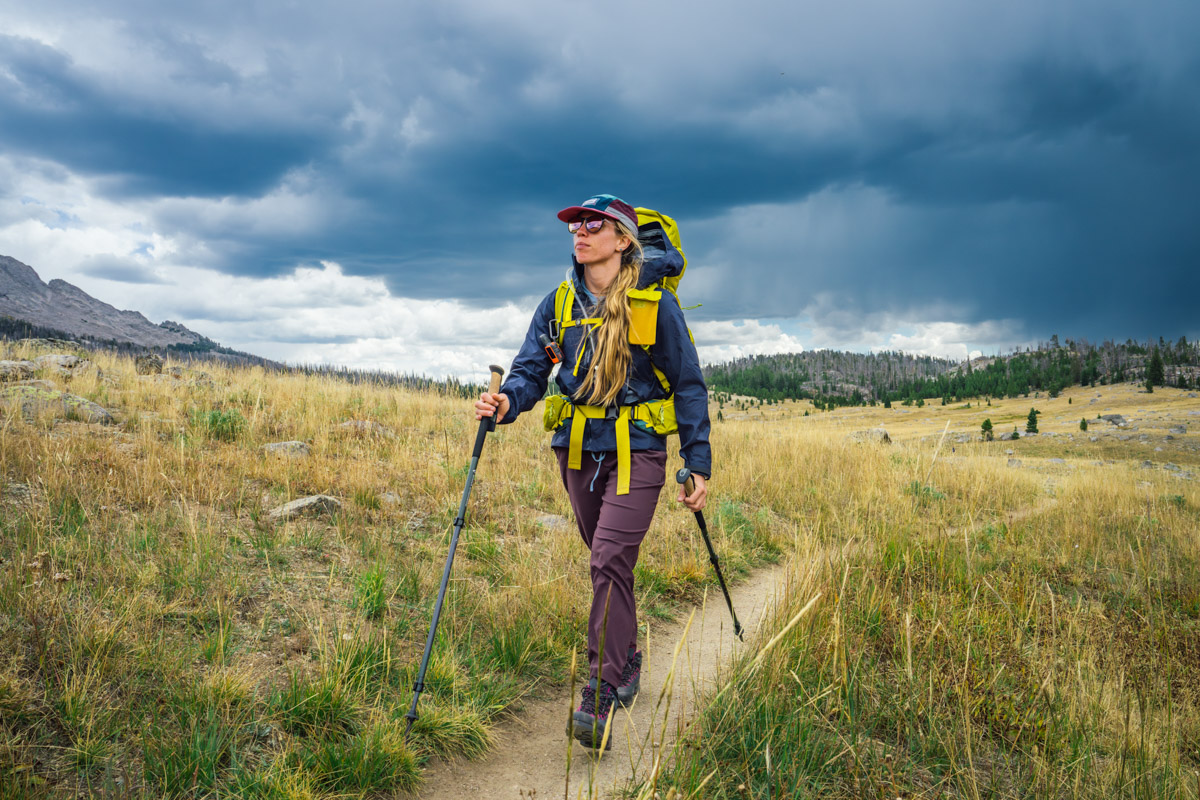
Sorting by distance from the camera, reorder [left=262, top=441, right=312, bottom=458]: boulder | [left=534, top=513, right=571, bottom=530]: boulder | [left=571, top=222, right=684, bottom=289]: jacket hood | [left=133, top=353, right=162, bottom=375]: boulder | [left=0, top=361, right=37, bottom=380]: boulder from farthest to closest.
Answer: [left=133, top=353, right=162, bottom=375]: boulder < [left=0, top=361, right=37, bottom=380]: boulder < [left=262, top=441, right=312, bottom=458]: boulder < [left=534, top=513, right=571, bottom=530]: boulder < [left=571, top=222, right=684, bottom=289]: jacket hood

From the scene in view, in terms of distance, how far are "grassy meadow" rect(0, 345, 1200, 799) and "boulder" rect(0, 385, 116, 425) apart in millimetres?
302

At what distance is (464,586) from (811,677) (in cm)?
270

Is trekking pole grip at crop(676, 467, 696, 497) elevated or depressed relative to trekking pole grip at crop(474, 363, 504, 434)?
depressed

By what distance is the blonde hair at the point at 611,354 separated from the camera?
334 cm

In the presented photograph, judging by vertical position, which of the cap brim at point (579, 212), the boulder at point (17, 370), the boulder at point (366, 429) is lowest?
the boulder at point (366, 429)

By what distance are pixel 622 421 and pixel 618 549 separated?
2.33 feet

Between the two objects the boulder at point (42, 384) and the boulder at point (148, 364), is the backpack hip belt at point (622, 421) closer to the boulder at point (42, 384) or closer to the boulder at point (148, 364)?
the boulder at point (42, 384)

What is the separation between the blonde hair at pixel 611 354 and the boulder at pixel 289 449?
5.98 meters

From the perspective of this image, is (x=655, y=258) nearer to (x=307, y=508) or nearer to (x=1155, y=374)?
(x=307, y=508)

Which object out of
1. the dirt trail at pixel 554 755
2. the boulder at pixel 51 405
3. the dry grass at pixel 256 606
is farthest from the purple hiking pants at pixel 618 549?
the boulder at pixel 51 405

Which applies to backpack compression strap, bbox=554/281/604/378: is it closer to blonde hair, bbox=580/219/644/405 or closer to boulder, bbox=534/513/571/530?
blonde hair, bbox=580/219/644/405

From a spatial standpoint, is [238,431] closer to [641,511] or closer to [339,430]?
[339,430]

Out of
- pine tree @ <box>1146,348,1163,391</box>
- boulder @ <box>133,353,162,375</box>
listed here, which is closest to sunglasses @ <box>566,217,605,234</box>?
boulder @ <box>133,353,162,375</box>

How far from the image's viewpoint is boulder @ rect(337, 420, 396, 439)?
9.73 m
